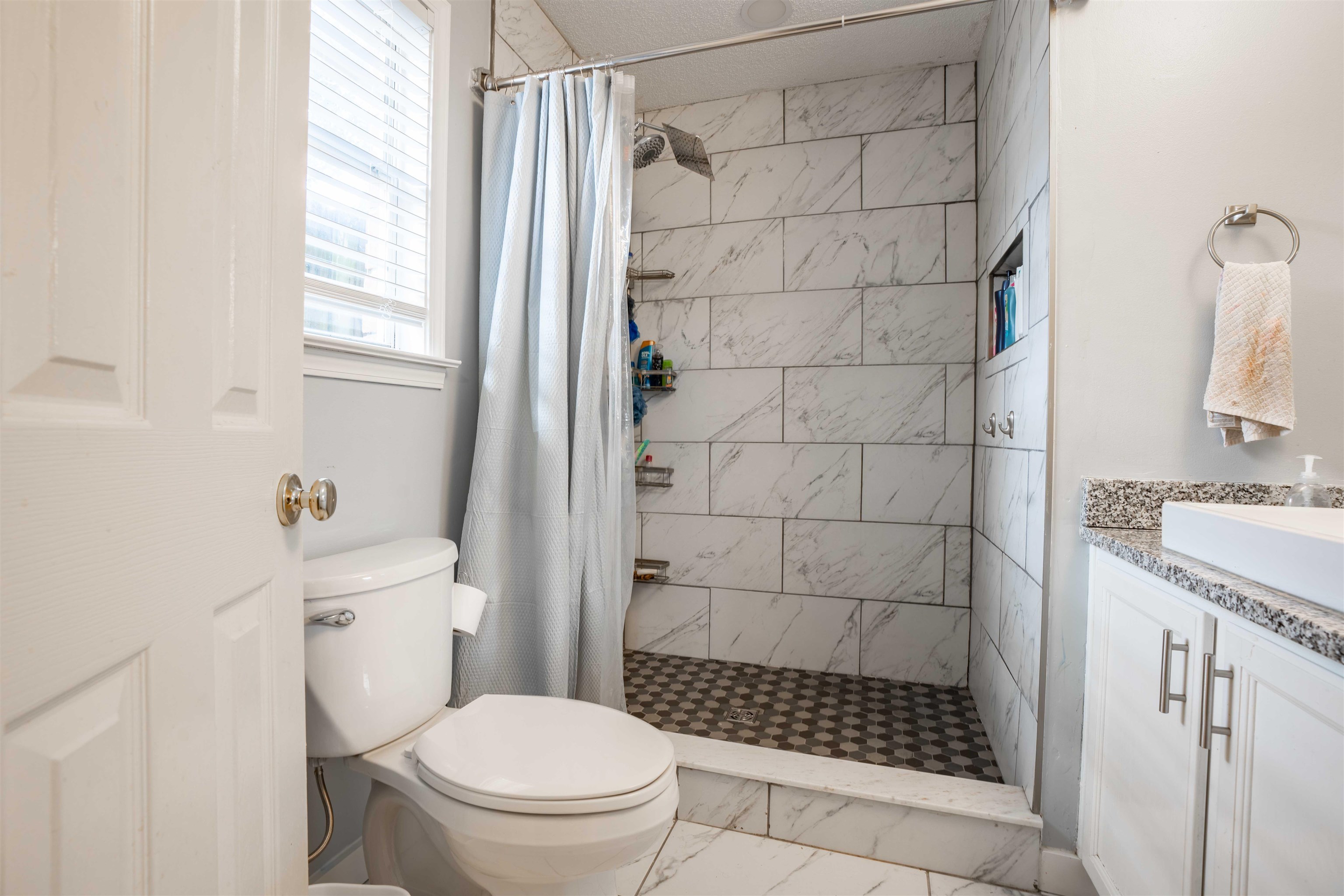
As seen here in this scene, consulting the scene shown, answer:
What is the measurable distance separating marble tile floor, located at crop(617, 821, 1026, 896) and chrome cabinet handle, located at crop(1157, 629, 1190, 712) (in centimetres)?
77

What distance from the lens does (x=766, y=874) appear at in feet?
5.14

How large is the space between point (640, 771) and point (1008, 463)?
137 cm

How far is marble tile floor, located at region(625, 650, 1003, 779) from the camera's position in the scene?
1924 mm

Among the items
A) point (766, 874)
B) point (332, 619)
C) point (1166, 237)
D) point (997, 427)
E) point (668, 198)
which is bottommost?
point (766, 874)

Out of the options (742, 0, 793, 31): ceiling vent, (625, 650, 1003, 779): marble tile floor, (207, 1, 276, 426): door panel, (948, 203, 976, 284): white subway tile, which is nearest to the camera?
(207, 1, 276, 426): door panel

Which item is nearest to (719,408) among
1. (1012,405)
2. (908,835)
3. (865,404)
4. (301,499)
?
(865,404)

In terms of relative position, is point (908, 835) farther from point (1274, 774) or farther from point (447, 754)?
point (447, 754)

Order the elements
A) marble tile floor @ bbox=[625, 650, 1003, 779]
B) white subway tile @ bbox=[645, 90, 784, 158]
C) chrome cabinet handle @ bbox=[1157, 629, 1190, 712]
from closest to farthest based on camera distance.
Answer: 1. chrome cabinet handle @ bbox=[1157, 629, 1190, 712]
2. marble tile floor @ bbox=[625, 650, 1003, 779]
3. white subway tile @ bbox=[645, 90, 784, 158]

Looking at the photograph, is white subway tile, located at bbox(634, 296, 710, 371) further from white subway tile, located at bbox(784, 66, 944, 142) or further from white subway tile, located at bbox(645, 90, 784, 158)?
white subway tile, located at bbox(784, 66, 944, 142)

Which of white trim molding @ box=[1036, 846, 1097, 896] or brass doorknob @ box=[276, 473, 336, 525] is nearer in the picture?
brass doorknob @ box=[276, 473, 336, 525]

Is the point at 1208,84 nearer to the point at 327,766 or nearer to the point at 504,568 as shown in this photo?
the point at 504,568

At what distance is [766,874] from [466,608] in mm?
970

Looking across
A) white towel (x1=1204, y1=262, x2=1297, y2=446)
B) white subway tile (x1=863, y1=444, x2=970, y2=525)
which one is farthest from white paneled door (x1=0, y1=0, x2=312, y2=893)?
white subway tile (x1=863, y1=444, x2=970, y2=525)

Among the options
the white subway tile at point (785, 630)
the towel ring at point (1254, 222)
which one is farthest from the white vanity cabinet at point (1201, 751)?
the white subway tile at point (785, 630)
